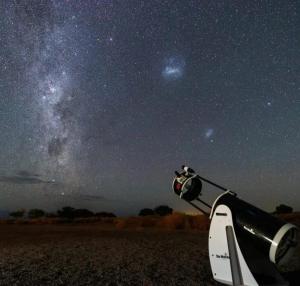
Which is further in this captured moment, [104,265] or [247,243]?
[104,265]

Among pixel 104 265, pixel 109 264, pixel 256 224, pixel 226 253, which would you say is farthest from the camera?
pixel 109 264

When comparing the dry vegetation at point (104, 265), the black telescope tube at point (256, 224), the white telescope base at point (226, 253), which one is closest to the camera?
the black telescope tube at point (256, 224)

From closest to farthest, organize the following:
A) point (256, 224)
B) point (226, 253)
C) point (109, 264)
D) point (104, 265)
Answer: point (256, 224), point (226, 253), point (104, 265), point (109, 264)

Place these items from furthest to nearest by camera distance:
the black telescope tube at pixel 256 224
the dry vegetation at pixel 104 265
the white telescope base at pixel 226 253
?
1. the dry vegetation at pixel 104 265
2. the white telescope base at pixel 226 253
3. the black telescope tube at pixel 256 224

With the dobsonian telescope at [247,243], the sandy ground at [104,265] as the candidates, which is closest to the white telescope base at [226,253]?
the dobsonian telescope at [247,243]

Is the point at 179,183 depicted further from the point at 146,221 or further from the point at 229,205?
the point at 146,221

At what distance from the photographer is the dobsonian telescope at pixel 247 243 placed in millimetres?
4816

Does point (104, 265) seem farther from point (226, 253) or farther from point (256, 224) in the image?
point (256, 224)

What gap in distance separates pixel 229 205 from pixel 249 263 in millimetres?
866

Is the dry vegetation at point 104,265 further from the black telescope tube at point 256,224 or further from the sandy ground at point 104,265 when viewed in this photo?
the black telescope tube at point 256,224

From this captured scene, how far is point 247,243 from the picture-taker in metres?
5.02

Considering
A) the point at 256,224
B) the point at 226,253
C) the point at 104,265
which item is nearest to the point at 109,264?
the point at 104,265

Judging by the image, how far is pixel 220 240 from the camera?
17.0ft

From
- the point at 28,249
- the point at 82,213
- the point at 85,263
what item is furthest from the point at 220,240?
the point at 82,213
